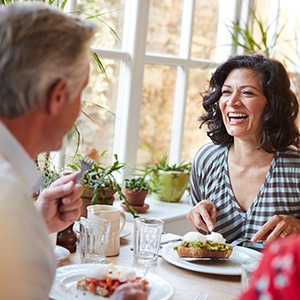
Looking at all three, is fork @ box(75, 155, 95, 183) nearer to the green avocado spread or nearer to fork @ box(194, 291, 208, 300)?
the green avocado spread

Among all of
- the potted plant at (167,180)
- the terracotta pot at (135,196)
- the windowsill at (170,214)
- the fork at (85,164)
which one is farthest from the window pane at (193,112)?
the fork at (85,164)

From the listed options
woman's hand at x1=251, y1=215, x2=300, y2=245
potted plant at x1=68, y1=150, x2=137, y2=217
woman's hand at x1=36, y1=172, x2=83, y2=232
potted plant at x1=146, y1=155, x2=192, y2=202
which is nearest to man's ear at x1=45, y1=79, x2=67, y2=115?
woman's hand at x1=36, y1=172, x2=83, y2=232

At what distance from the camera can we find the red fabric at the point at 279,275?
2.68ft

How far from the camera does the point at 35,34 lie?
48.4 inches

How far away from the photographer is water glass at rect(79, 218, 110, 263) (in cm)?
197

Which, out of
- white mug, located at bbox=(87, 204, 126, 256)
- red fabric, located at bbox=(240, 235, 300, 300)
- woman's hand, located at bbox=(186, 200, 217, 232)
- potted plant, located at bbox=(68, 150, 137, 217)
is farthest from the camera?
potted plant, located at bbox=(68, 150, 137, 217)

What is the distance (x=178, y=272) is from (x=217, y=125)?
1022mm

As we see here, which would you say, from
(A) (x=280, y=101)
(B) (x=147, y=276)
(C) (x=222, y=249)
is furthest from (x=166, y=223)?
(B) (x=147, y=276)

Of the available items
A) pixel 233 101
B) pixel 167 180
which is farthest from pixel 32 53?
pixel 167 180

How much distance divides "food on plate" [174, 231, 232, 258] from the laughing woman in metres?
0.44

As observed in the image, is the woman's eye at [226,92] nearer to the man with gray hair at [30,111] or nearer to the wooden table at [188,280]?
the wooden table at [188,280]

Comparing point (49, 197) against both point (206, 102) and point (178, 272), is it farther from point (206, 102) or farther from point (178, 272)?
point (206, 102)

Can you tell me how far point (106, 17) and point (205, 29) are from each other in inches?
36.4

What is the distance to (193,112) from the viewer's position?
4.21 meters
